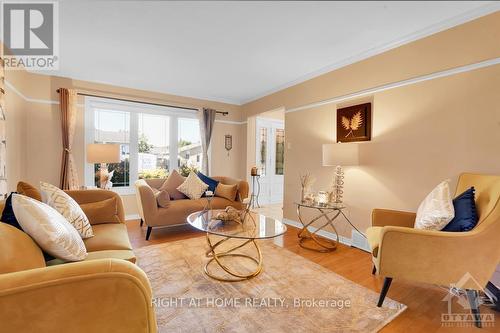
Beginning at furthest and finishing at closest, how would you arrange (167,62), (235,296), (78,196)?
(167,62)
(78,196)
(235,296)

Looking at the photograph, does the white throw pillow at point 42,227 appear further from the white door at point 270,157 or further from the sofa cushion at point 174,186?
the white door at point 270,157

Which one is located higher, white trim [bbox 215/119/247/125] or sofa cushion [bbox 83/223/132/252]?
white trim [bbox 215/119/247/125]

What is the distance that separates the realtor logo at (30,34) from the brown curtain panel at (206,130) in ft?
8.40

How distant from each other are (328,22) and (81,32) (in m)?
2.67

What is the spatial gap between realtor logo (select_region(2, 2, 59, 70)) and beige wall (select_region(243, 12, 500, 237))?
11.3 feet

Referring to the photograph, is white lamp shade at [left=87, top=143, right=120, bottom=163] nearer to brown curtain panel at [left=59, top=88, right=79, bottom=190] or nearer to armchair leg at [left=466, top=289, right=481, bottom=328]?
brown curtain panel at [left=59, top=88, right=79, bottom=190]

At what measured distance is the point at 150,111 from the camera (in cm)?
474

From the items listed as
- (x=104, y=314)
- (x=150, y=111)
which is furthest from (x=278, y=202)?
(x=104, y=314)

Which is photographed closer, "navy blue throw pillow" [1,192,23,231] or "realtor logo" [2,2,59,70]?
"navy blue throw pillow" [1,192,23,231]

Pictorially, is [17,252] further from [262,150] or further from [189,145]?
[262,150]

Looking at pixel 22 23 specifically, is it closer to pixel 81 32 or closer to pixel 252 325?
pixel 81 32

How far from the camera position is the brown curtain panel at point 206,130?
5180 mm

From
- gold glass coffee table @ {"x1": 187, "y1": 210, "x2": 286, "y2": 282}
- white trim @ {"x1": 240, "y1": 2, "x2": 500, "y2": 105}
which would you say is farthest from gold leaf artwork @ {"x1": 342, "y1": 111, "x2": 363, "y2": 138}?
gold glass coffee table @ {"x1": 187, "y1": 210, "x2": 286, "y2": 282}

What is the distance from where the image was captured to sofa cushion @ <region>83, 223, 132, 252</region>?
1.85 metres
